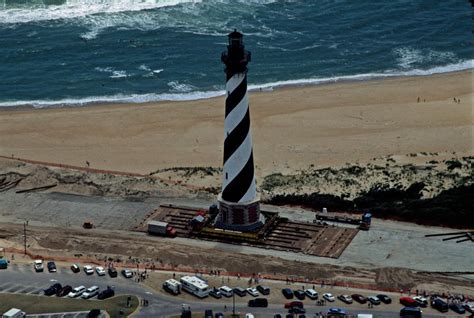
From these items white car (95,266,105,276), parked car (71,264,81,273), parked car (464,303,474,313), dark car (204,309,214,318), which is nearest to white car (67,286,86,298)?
white car (95,266,105,276)

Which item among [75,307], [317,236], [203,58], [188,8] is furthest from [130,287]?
[188,8]

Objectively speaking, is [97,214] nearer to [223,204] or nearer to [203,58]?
[223,204]

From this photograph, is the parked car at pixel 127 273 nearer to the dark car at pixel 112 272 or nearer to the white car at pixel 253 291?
the dark car at pixel 112 272

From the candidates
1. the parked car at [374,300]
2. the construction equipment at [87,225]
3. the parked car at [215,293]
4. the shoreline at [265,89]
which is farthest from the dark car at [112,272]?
the shoreline at [265,89]

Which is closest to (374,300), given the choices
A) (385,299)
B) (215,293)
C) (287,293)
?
(385,299)

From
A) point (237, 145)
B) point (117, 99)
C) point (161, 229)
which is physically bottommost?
point (117, 99)

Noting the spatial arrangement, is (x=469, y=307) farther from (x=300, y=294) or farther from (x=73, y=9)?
(x=73, y=9)
